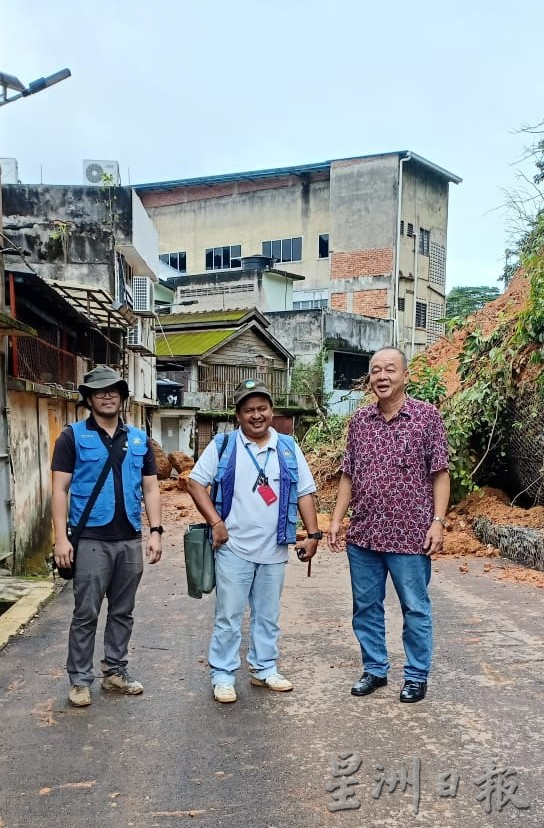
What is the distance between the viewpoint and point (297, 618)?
20.2 feet

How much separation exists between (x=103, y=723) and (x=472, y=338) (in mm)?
9017

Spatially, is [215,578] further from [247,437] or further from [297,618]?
[297,618]

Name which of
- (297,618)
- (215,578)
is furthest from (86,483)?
(297,618)

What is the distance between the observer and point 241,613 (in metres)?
4.29

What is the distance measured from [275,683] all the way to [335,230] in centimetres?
3149

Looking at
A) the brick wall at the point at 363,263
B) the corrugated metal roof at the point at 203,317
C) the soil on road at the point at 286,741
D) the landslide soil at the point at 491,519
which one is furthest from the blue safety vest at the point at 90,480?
the brick wall at the point at 363,263

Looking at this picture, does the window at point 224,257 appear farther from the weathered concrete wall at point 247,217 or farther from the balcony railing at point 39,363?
the balcony railing at point 39,363

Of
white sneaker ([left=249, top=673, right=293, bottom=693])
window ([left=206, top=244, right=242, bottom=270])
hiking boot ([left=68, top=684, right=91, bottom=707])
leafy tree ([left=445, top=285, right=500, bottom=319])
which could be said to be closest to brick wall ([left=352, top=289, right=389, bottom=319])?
window ([left=206, top=244, right=242, bottom=270])

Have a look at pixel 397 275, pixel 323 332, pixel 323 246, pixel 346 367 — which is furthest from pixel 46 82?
pixel 323 246

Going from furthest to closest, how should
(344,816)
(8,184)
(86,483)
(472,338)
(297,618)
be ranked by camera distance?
(8,184) → (472,338) → (297,618) → (86,483) → (344,816)

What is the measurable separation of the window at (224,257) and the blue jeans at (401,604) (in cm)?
3373

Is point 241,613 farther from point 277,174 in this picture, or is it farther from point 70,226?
point 277,174

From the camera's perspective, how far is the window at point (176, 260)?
38.5m

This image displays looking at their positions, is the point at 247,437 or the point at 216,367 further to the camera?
the point at 216,367
